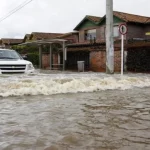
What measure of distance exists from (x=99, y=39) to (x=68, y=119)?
98.2ft

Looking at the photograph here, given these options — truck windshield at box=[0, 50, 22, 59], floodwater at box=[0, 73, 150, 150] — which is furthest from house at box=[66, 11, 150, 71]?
floodwater at box=[0, 73, 150, 150]

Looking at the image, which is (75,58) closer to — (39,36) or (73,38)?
(73,38)

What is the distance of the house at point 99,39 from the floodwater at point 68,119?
12319 mm

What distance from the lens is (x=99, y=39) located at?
3603 cm

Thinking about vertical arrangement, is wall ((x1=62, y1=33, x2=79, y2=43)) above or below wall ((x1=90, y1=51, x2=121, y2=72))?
above

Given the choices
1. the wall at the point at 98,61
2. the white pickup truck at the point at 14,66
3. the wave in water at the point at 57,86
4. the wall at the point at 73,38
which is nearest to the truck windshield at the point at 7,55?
the white pickup truck at the point at 14,66

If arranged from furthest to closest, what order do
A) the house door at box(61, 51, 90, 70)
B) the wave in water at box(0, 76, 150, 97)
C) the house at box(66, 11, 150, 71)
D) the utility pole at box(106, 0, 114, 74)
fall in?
1. the house door at box(61, 51, 90, 70)
2. the house at box(66, 11, 150, 71)
3. the utility pole at box(106, 0, 114, 74)
4. the wave in water at box(0, 76, 150, 97)

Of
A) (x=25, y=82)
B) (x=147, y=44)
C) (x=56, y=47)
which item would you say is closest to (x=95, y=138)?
(x=25, y=82)

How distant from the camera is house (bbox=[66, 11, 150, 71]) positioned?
24.9 metres

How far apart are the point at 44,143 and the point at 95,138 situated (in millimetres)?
776

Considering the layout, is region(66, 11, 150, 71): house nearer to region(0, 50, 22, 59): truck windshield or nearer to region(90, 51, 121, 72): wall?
region(90, 51, 121, 72): wall

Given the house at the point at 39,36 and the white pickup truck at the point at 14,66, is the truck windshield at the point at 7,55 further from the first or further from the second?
the house at the point at 39,36

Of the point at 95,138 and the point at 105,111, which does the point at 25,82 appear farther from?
the point at 95,138

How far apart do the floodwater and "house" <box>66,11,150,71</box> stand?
485 inches
